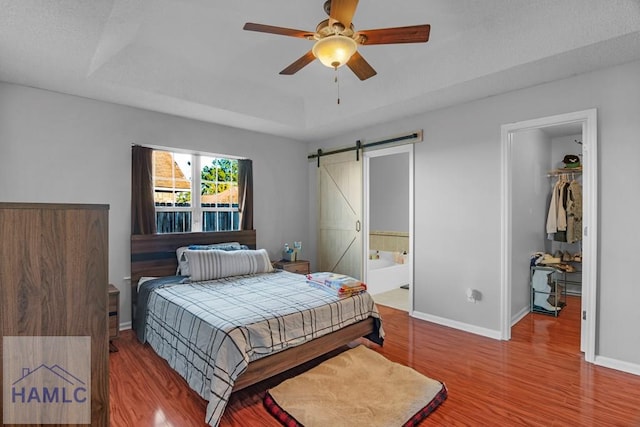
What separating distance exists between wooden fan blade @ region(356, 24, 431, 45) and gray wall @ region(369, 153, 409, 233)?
420 cm

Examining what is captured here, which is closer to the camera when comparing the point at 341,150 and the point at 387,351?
the point at 387,351

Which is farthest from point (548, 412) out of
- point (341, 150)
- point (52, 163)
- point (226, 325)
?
point (52, 163)

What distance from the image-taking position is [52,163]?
326cm

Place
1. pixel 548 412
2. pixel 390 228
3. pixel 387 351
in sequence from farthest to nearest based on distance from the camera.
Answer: pixel 390 228 < pixel 387 351 < pixel 548 412

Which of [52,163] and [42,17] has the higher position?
[42,17]

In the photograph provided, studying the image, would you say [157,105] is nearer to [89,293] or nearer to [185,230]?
[185,230]

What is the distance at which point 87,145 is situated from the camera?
136 inches

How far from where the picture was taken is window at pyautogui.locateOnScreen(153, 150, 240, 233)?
13.3 feet

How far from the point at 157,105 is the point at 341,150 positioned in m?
2.54

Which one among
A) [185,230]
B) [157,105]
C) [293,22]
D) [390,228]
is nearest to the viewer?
[293,22]

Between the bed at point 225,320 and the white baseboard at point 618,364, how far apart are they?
187 centimetres

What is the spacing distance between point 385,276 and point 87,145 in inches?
171

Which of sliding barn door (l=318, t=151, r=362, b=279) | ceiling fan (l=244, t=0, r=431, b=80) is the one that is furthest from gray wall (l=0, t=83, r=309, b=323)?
ceiling fan (l=244, t=0, r=431, b=80)

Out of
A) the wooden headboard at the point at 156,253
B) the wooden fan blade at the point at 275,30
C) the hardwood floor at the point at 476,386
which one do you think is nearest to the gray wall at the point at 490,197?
the hardwood floor at the point at 476,386
